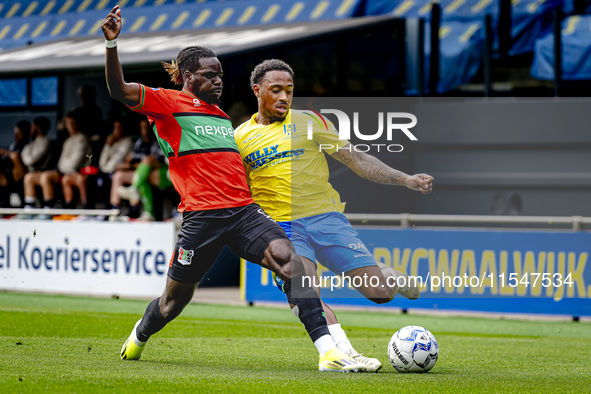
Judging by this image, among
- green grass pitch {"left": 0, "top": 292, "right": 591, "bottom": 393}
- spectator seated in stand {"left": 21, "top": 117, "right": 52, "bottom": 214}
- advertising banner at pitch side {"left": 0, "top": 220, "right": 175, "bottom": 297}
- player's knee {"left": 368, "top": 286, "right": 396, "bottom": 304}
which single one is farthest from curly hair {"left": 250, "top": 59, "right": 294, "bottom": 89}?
spectator seated in stand {"left": 21, "top": 117, "right": 52, "bottom": 214}

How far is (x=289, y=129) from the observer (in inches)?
249

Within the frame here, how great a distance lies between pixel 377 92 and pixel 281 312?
18.1 ft

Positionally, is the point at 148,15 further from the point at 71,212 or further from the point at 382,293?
the point at 382,293

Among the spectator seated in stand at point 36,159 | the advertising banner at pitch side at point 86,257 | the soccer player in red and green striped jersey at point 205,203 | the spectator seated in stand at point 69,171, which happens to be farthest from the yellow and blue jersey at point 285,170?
the spectator seated in stand at point 36,159

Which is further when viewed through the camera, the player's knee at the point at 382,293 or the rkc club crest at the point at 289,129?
the rkc club crest at the point at 289,129

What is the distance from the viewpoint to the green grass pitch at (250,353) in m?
5.25

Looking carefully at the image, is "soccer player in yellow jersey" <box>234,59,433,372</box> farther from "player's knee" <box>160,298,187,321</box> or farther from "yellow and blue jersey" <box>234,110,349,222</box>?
"player's knee" <box>160,298,187,321</box>

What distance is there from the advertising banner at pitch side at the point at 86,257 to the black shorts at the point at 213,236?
5907 mm

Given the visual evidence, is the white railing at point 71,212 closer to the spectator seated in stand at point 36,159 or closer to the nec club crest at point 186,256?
the spectator seated in stand at point 36,159

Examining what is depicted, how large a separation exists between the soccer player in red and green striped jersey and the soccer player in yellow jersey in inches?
9.8

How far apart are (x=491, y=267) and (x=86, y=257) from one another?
5744 mm

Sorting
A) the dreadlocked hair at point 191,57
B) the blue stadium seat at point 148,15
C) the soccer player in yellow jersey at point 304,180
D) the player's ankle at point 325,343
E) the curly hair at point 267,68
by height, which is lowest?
the player's ankle at point 325,343

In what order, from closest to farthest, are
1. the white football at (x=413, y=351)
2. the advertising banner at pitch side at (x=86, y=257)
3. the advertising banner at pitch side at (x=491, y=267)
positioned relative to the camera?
1. the white football at (x=413, y=351)
2. the advertising banner at pitch side at (x=491, y=267)
3. the advertising banner at pitch side at (x=86, y=257)

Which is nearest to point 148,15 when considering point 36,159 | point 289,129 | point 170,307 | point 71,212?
point 36,159
